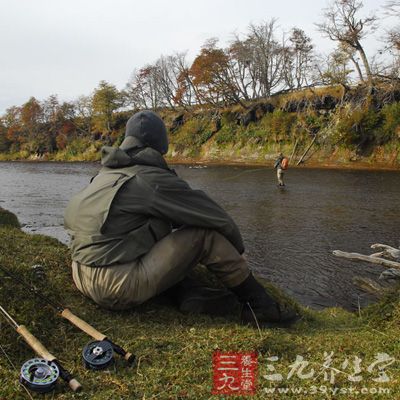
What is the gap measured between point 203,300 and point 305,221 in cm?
849

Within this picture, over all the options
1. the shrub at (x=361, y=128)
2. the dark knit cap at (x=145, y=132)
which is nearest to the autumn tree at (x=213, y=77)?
the shrub at (x=361, y=128)

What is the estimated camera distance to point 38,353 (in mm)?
2305

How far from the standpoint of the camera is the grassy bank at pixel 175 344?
2115mm

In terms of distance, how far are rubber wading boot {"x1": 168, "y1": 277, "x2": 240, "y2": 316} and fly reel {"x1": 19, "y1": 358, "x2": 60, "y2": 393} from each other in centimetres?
142

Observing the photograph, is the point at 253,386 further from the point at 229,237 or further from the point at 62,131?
the point at 62,131

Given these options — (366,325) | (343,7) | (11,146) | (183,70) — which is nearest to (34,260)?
(366,325)

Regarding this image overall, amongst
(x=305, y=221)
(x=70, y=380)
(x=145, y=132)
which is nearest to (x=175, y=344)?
(x=70, y=380)

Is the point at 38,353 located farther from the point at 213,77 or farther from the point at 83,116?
the point at 83,116

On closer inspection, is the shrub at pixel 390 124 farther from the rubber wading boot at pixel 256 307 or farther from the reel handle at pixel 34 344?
the reel handle at pixel 34 344

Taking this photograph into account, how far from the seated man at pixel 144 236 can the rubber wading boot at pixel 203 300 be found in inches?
9.5

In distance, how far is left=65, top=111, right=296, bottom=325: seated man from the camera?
2951 millimetres

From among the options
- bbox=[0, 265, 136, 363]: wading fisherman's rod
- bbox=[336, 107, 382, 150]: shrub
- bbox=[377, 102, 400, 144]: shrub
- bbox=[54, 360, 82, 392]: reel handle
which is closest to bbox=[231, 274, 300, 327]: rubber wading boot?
bbox=[0, 265, 136, 363]: wading fisherman's rod

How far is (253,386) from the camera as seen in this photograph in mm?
2170

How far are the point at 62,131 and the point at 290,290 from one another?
6947cm
